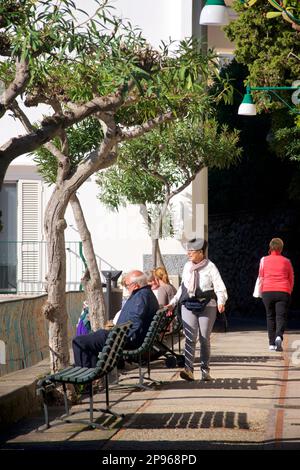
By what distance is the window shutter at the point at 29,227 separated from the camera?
2919 centimetres

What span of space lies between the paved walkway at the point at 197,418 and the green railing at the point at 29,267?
35.3 feet

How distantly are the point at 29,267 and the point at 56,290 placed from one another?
14.7 meters

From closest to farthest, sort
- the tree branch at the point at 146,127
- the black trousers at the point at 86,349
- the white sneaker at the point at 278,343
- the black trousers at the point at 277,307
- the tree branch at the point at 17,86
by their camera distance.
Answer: the tree branch at the point at 17,86, the black trousers at the point at 86,349, the tree branch at the point at 146,127, the black trousers at the point at 277,307, the white sneaker at the point at 278,343

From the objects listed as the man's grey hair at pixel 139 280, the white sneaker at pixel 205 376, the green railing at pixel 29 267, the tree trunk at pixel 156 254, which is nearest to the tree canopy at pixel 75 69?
the man's grey hair at pixel 139 280

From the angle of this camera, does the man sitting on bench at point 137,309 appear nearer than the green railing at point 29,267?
Yes

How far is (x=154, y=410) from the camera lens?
1305 centimetres

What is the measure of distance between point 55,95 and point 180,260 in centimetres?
1446

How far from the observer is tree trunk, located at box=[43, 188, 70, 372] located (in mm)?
14266

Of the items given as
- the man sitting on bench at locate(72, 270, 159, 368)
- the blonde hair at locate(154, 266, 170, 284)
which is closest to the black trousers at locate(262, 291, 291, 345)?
the blonde hair at locate(154, 266, 170, 284)

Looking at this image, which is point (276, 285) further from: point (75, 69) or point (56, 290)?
point (75, 69)

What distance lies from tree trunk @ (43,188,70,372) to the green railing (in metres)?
14.3

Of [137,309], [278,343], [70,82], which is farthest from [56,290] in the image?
[278,343]

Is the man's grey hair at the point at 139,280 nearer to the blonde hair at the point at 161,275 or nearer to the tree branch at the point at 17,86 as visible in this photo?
the tree branch at the point at 17,86

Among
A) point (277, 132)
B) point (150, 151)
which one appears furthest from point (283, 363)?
point (277, 132)
